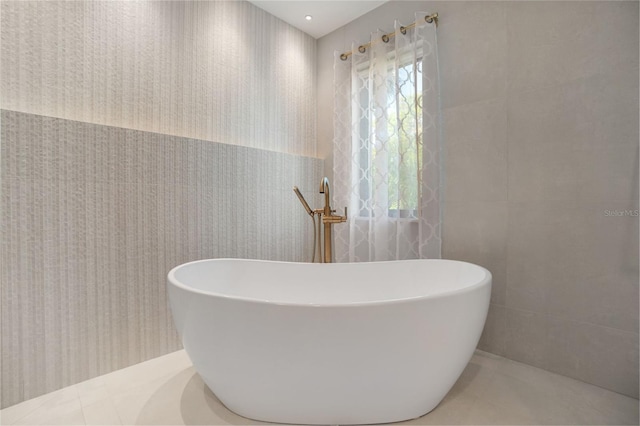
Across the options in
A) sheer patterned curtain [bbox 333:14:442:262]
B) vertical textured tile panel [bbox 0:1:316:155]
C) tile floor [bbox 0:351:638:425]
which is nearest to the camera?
tile floor [bbox 0:351:638:425]

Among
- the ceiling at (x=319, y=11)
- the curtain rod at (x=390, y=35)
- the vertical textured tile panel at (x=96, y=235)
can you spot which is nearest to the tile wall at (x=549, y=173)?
the curtain rod at (x=390, y=35)

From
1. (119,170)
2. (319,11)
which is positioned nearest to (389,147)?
(319,11)

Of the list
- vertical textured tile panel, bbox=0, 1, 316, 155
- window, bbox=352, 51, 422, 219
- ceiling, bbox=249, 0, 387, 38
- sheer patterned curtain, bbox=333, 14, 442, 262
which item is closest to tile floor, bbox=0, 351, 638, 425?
sheer patterned curtain, bbox=333, 14, 442, 262

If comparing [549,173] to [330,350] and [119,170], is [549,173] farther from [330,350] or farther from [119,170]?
[119,170]

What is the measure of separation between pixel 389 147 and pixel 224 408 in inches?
69.1

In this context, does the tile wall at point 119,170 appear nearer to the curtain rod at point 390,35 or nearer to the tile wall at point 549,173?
the curtain rod at point 390,35

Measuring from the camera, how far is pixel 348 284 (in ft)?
6.25

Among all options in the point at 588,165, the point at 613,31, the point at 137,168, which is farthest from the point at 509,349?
the point at 137,168

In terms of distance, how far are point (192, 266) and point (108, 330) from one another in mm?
537

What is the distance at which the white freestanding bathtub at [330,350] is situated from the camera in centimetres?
103

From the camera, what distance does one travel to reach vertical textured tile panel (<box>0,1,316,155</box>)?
1.48 m

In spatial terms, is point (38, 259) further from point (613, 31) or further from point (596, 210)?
point (613, 31)

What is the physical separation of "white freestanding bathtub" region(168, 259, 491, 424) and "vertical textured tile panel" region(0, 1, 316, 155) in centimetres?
112

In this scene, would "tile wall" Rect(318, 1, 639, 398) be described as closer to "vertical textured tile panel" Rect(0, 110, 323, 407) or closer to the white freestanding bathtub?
the white freestanding bathtub
